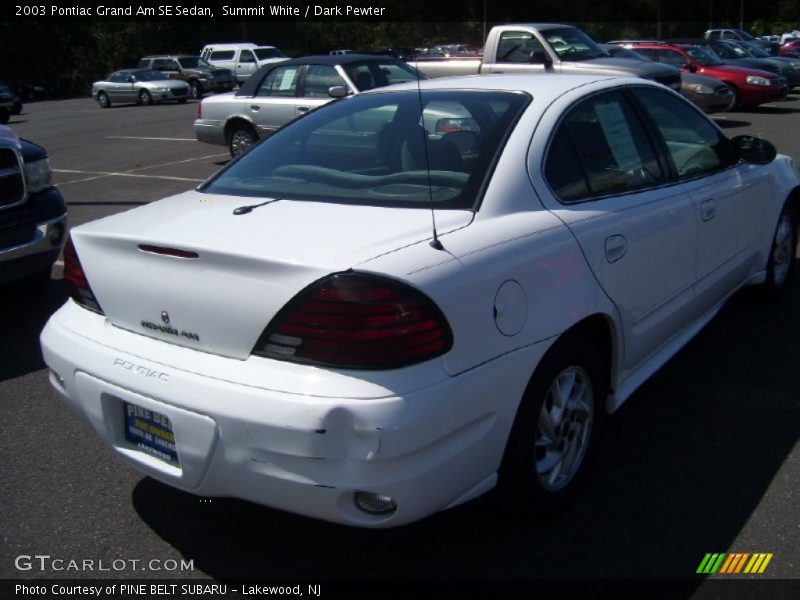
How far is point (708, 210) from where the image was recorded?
4301 mm

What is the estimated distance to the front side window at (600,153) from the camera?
11.4ft

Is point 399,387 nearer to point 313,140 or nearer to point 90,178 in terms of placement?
point 313,140

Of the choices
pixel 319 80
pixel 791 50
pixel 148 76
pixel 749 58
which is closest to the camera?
pixel 319 80

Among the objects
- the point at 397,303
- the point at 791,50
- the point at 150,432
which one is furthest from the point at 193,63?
the point at 397,303

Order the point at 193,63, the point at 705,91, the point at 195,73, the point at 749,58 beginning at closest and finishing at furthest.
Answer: the point at 705,91, the point at 749,58, the point at 195,73, the point at 193,63

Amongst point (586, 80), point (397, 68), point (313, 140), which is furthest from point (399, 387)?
point (397, 68)

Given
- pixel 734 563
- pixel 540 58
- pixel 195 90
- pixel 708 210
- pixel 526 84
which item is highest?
pixel 526 84

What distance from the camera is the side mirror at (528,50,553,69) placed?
47.6 ft

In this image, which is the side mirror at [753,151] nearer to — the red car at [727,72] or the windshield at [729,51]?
the red car at [727,72]

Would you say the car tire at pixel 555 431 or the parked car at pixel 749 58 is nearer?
the car tire at pixel 555 431

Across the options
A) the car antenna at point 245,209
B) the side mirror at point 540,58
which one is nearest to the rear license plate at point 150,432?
the car antenna at point 245,209

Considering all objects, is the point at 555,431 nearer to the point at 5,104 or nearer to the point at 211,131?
the point at 211,131

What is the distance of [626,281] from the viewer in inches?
139

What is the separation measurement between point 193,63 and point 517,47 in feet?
78.9
